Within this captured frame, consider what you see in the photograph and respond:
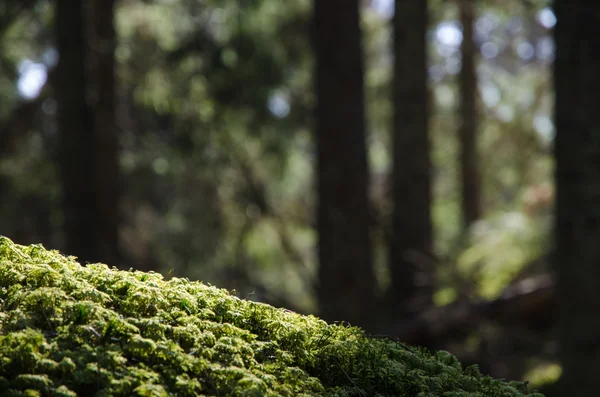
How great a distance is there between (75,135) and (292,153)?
6656 mm

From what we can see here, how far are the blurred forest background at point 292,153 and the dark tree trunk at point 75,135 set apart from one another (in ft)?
0.08

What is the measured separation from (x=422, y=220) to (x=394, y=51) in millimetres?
3027

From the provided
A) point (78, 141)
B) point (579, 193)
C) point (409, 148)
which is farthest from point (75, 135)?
point (579, 193)

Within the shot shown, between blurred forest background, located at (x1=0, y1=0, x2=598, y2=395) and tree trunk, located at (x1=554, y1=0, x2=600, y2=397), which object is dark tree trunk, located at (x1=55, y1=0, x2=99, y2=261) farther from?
tree trunk, located at (x1=554, y1=0, x2=600, y2=397)

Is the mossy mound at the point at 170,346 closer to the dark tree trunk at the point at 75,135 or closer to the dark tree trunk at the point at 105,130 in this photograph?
the dark tree trunk at the point at 75,135

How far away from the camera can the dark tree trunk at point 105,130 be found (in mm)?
11305

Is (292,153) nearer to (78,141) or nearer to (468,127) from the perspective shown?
(468,127)

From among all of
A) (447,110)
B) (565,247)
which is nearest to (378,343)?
(565,247)

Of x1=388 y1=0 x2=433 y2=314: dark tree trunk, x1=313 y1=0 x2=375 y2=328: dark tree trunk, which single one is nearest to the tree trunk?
x1=313 y1=0 x2=375 y2=328: dark tree trunk

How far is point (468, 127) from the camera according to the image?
1725 cm

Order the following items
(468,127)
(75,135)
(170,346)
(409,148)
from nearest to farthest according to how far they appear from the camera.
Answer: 1. (170,346)
2. (75,135)
3. (409,148)
4. (468,127)

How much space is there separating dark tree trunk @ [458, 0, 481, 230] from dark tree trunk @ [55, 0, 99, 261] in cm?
987

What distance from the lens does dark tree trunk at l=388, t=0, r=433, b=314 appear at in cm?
1153

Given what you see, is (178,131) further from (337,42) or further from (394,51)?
(337,42)
